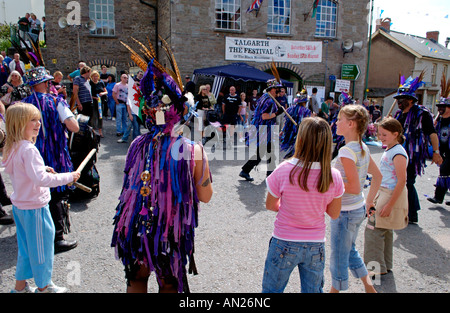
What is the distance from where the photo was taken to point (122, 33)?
16.3 meters

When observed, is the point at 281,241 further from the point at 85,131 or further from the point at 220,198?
the point at 85,131

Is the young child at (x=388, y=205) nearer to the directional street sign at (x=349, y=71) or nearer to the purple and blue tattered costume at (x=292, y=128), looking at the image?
the purple and blue tattered costume at (x=292, y=128)

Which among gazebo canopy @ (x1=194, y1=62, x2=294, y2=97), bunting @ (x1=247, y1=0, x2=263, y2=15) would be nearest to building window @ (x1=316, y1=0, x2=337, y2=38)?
bunting @ (x1=247, y1=0, x2=263, y2=15)

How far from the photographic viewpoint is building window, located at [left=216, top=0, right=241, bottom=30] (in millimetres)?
15219

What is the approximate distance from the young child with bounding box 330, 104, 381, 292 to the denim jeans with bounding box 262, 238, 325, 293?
49 cm

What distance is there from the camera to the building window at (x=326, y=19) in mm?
17062

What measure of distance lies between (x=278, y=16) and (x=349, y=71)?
4715 millimetres

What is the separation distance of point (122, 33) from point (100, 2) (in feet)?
5.69

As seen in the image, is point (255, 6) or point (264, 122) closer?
point (264, 122)

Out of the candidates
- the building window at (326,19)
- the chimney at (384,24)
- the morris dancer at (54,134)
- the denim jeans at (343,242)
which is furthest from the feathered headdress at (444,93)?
the chimney at (384,24)

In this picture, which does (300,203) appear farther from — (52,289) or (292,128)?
(292,128)

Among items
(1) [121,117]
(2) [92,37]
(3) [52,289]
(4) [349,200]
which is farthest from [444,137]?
(2) [92,37]

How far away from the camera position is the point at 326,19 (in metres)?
17.2

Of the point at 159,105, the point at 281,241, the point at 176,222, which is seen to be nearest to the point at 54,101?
the point at 159,105
